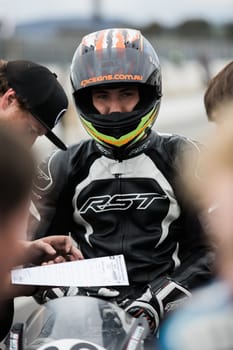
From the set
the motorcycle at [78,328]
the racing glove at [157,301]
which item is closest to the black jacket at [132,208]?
the racing glove at [157,301]

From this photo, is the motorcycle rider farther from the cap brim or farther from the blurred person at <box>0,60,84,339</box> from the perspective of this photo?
the blurred person at <box>0,60,84,339</box>

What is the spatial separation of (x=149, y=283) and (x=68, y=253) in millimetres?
366

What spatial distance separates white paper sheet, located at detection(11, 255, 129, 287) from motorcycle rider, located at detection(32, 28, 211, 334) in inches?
18.1

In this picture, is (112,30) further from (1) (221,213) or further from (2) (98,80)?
(1) (221,213)

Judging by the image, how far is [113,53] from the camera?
306 centimetres

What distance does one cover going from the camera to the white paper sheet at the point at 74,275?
2314mm

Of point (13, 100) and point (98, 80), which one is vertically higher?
point (98, 80)

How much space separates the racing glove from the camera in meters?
2.70

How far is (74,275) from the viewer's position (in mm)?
2367

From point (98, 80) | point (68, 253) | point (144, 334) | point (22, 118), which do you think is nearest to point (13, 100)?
point (22, 118)

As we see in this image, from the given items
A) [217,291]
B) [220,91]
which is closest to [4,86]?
[220,91]

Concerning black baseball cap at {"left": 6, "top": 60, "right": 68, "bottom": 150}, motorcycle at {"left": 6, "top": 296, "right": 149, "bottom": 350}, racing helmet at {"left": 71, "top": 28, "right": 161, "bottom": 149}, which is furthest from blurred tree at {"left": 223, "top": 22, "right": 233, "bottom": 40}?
motorcycle at {"left": 6, "top": 296, "right": 149, "bottom": 350}

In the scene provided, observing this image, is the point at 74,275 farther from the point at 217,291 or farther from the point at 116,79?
the point at 116,79

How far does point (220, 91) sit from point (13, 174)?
45.5 inches
